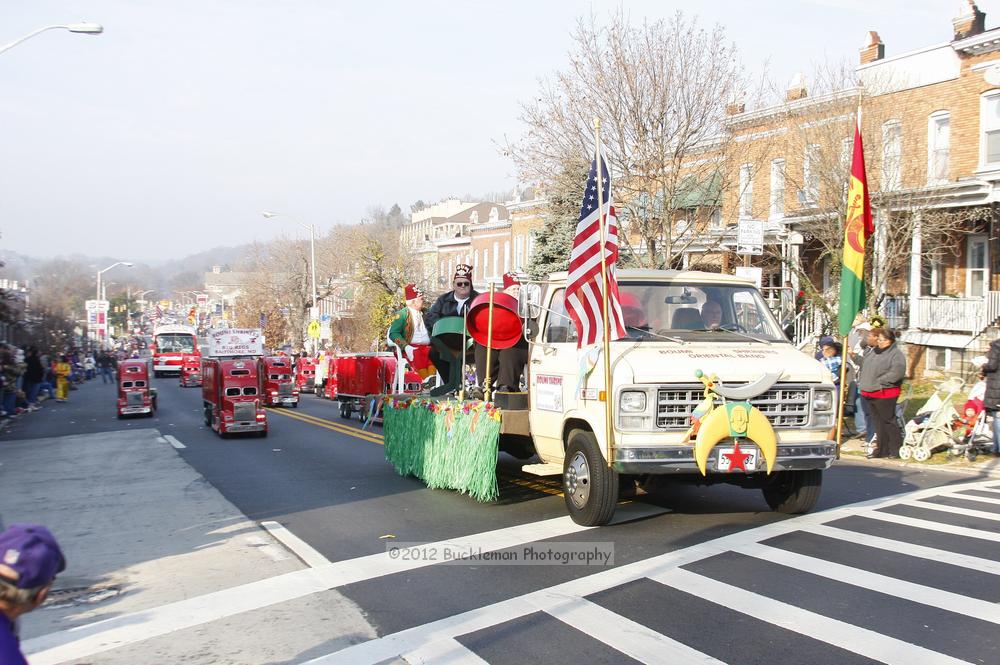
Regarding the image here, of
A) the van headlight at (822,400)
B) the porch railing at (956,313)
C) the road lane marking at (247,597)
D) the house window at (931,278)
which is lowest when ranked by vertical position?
the road lane marking at (247,597)

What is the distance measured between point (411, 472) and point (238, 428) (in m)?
7.86

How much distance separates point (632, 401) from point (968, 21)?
2239 centimetres

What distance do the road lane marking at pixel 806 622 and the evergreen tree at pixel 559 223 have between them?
16.0 metres

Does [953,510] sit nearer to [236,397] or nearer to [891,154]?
[236,397]

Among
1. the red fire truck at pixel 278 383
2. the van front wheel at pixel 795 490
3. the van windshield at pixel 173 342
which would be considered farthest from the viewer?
the van windshield at pixel 173 342

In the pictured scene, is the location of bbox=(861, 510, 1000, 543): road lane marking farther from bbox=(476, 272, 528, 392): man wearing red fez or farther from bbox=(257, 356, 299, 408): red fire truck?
bbox=(257, 356, 299, 408): red fire truck

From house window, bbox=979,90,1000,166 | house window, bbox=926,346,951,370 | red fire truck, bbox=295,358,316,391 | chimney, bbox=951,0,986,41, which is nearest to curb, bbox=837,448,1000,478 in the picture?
house window, bbox=926,346,951,370

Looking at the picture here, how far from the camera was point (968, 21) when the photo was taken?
2409 cm

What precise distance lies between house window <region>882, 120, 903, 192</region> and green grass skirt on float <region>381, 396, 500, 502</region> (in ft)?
50.5

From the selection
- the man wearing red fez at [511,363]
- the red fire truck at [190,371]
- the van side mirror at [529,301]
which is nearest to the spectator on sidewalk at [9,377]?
the man wearing red fez at [511,363]

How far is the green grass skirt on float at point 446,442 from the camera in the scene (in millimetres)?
8961

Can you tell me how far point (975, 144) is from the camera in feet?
74.3

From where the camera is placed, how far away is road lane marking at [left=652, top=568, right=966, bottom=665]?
4.86 metres

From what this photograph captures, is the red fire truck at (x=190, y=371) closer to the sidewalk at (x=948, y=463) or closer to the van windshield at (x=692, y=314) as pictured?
the sidewalk at (x=948, y=463)
